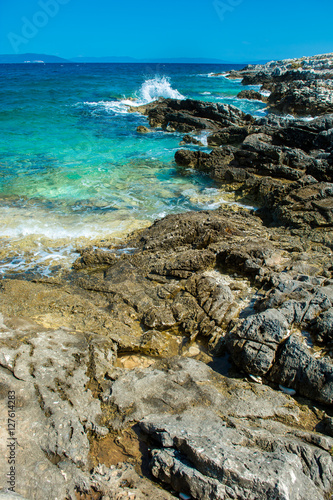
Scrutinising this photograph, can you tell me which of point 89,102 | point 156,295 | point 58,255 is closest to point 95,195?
point 58,255

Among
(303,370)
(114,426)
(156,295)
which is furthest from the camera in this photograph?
(156,295)

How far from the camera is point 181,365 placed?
4.01 m

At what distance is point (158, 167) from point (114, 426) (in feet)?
43.9

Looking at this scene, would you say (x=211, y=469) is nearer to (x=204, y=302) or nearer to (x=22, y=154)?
(x=204, y=302)

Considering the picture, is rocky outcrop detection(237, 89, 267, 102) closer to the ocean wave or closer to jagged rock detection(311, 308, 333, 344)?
the ocean wave

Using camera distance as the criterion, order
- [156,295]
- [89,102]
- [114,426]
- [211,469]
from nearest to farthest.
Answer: [211,469]
[114,426]
[156,295]
[89,102]

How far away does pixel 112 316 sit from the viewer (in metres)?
5.25

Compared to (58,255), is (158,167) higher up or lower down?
higher up

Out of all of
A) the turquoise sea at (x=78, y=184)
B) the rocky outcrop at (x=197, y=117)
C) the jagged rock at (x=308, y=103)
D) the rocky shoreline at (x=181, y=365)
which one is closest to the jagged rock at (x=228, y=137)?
the turquoise sea at (x=78, y=184)

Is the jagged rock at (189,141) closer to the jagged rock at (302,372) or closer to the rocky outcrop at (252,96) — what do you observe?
the jagged rock at (302,372)

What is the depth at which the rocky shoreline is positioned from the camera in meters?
2.57

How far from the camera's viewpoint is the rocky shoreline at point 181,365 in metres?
2.57

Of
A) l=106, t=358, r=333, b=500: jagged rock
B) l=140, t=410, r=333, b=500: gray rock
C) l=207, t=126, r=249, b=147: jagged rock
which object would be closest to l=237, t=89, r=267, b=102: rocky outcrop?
l=207, t=126, r=249, b=147: jagged rock

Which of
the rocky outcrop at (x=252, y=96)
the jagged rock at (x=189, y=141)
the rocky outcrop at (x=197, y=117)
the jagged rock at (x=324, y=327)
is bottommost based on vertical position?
the jagged rock at (x=324, y=327)
